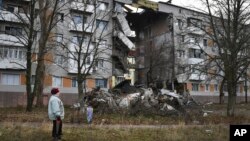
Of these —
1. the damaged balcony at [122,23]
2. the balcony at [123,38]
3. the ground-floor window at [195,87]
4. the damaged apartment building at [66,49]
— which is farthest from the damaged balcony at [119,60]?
the ground-floor window at [195,87]

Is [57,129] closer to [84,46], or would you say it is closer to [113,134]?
[113,134]

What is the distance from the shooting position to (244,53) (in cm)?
2792

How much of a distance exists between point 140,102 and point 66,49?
20100 millimetres

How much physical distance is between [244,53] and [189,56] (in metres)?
38.1

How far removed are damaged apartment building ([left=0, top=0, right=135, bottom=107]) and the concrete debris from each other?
12566mm

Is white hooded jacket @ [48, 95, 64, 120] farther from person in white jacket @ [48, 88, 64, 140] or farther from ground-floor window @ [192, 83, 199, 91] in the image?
ground-floor window @ [192, 83, 199, 91]

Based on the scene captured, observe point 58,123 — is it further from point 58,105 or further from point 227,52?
point 227,52

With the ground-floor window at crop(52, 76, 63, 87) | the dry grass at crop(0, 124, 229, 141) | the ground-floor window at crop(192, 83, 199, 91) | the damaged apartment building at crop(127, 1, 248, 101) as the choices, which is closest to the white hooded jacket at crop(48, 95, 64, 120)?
the dry grass at crop(0, 124, 229, 141)

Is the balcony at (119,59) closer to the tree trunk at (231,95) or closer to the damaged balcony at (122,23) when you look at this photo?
the damaged balcony at (122,23)

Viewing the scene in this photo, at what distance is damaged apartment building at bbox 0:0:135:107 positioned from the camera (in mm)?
44156

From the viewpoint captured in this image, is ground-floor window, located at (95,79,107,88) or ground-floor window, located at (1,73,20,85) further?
ground-floor window, located at (95,79,107,88)

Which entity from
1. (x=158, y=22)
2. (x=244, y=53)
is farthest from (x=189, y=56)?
(x=244, y=53)

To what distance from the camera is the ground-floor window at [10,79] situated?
47562mm

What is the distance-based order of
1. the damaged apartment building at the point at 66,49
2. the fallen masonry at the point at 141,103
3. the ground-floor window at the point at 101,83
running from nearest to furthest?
the fallen masonry at the point at 141,103 → the damaged apartment building at the point at 66,49 → the ground-floor window at the point at 101,83
